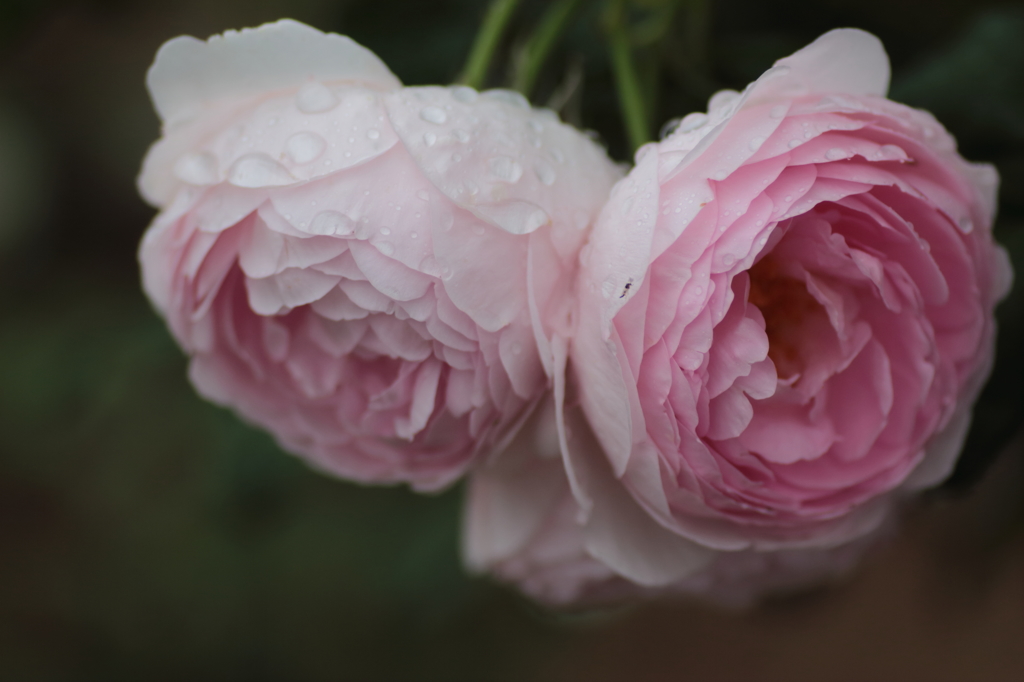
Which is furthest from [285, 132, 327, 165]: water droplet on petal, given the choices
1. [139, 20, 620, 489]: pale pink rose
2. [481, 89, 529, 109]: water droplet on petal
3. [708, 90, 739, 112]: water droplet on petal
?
[708, 90, 739, 112]: water droplet on petal

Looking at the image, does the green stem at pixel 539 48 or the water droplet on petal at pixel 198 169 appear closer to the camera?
the water droplet on petal at pixel 198 169

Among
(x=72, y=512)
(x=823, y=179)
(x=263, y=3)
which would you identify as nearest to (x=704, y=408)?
(x=823, y=179)

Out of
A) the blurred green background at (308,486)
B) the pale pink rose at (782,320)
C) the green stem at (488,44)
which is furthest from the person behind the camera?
the blurred green background at (308,486)

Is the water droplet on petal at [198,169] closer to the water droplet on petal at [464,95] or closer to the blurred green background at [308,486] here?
the water droplet on petal at [464,95]

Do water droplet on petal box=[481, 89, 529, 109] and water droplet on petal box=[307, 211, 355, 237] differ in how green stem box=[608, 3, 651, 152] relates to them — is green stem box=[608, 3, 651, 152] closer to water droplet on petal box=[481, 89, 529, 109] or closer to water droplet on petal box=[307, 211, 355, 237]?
water droplet on petal box=[481, 89, 529, 109]

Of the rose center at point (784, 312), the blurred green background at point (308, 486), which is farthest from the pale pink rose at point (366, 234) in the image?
the blurred green background at point (308, 486)

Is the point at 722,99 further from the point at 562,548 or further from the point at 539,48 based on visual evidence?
the point at 562,548

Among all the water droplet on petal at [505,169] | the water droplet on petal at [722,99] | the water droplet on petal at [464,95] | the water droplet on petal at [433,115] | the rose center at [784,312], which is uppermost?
the water droplet on petal at [433,115]

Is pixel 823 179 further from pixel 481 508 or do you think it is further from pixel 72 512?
pixel 72 512
